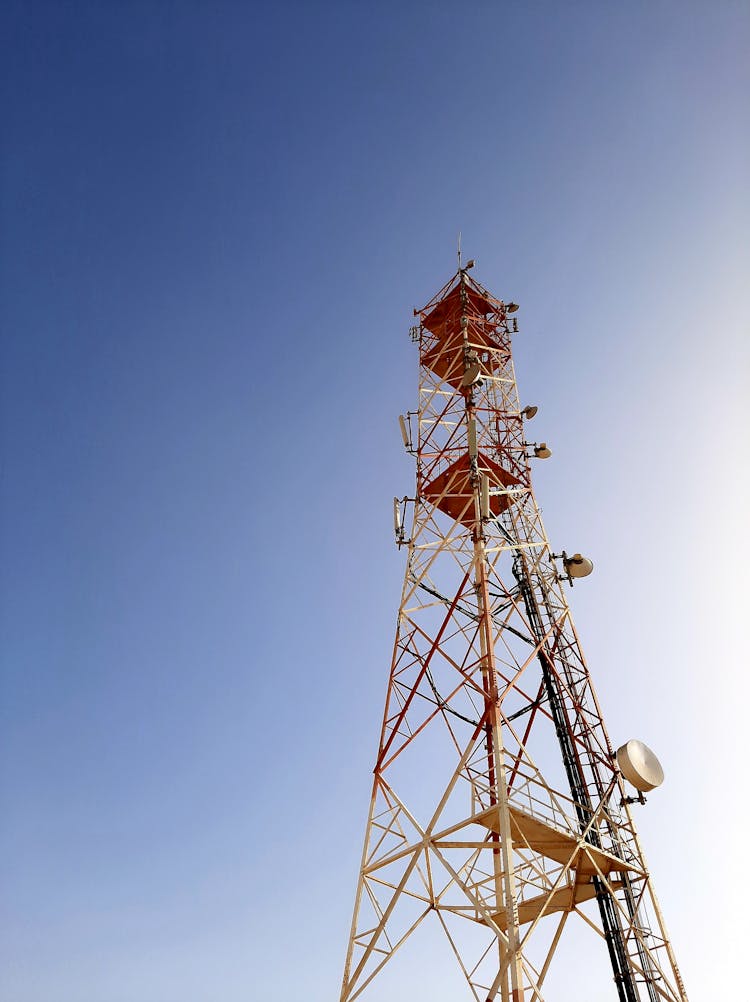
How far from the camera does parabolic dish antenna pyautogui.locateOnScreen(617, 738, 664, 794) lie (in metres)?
16.8

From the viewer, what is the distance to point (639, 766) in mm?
16953

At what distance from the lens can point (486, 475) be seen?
2217cm

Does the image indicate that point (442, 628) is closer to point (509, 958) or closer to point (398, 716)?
point (398, 716)

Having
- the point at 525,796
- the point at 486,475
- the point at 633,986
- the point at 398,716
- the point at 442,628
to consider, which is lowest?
the point at 633,986

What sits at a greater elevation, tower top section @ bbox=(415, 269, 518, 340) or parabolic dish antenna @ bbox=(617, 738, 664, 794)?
tower top section @ bbox=(415, 269, 518, 340)

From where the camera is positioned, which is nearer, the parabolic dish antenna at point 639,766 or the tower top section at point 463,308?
the parabolic dish antenna at point 639,766

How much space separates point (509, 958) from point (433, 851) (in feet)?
8.95

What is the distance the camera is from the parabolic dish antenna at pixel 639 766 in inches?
663

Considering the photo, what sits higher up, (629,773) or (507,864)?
(629,773)

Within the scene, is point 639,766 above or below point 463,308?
below

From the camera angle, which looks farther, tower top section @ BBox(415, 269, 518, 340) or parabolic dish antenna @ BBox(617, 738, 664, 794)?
tower top section @ BBox(415, 269, 518, 340)

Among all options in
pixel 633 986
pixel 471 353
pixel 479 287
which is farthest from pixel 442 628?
pixel 479 287

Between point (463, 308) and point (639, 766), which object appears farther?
point (463, 308)

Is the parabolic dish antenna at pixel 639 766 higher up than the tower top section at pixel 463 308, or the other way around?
the tower top section at pixel 463 308
